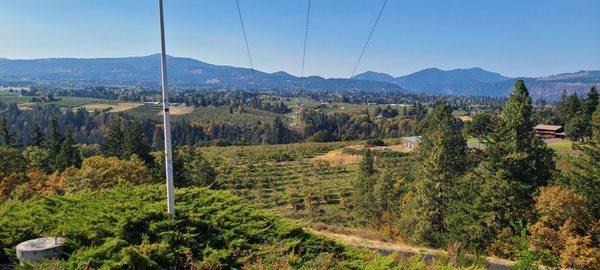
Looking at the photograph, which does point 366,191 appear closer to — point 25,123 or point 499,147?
point 499,147

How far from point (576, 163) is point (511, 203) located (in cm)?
434

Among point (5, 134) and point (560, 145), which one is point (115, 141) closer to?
point (5, 134)

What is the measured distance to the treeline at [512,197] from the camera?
56.9ft

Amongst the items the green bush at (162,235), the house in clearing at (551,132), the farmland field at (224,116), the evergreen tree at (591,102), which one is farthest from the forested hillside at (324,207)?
the farmland field at (224,116)

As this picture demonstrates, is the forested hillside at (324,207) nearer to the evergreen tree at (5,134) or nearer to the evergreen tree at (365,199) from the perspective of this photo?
the evergreen tree at (365,199)

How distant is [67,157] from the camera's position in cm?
4103

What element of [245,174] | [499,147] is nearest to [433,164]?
[499,147]

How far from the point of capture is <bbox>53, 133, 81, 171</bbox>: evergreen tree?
40.3m

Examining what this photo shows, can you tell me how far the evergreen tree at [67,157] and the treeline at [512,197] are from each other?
3266 centimetres

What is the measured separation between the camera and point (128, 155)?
4056 cm

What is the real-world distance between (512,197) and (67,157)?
128 feet

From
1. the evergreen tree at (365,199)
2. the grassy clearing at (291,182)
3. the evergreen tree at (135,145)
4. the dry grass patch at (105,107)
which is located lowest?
the dry grass patch at (105,107)

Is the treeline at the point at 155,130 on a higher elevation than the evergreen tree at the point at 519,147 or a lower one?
lower

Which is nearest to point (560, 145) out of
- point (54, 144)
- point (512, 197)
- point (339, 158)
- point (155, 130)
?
point (339, 158)
